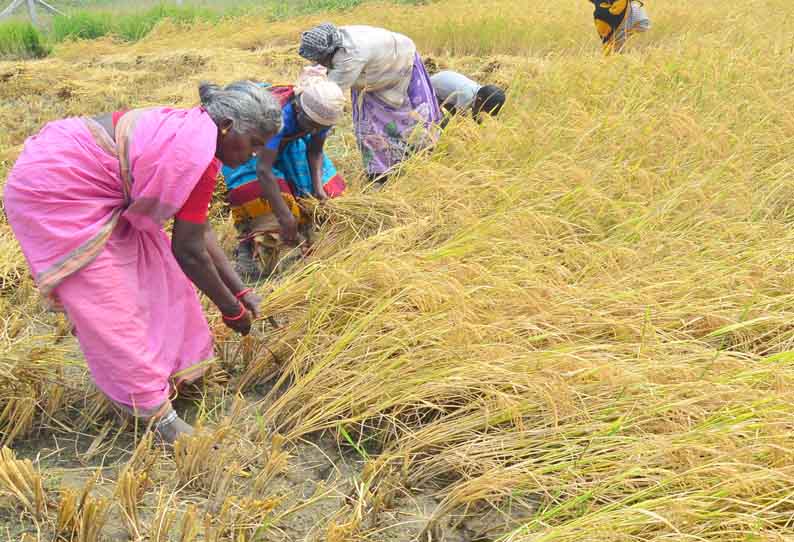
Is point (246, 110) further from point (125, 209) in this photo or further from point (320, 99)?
point (320, 99)

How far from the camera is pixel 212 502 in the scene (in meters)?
1.55

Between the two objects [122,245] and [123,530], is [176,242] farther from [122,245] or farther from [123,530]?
[123,530]

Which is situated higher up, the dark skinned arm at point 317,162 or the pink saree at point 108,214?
the pink saree at point 108,214

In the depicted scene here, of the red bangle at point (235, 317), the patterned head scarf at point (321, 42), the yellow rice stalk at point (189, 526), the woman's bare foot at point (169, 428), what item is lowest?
the woman's bare foot at point (169, 428)

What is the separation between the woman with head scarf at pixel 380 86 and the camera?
2938 millimetres

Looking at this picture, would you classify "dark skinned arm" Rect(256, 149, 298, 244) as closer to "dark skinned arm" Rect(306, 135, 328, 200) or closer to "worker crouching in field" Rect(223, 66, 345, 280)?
"worker crouching in field" Rect(223, 66, 345, 280)

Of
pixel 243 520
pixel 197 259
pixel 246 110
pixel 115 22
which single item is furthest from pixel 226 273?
pixel 115 22

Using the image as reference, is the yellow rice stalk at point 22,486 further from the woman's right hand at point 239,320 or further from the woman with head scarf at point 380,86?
the woman with head scarf at point 380,86

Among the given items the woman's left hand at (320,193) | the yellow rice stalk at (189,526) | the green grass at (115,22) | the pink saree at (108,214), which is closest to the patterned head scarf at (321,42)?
the woman's left hand at (320,193)

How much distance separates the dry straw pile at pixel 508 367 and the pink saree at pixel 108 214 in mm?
261

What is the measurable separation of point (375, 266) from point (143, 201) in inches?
27.6

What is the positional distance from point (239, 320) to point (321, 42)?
4.77ft

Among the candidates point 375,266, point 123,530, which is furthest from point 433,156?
point 123,530

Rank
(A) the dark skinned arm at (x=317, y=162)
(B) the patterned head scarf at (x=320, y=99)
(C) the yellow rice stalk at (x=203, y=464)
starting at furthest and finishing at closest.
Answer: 1. (A) the dark skinned arm at (x=317, y=162)
2. (B) the patterned head scarf at (x=320, y=99)
3. (C) the yellow rice stalk at (x=203, y=464)
